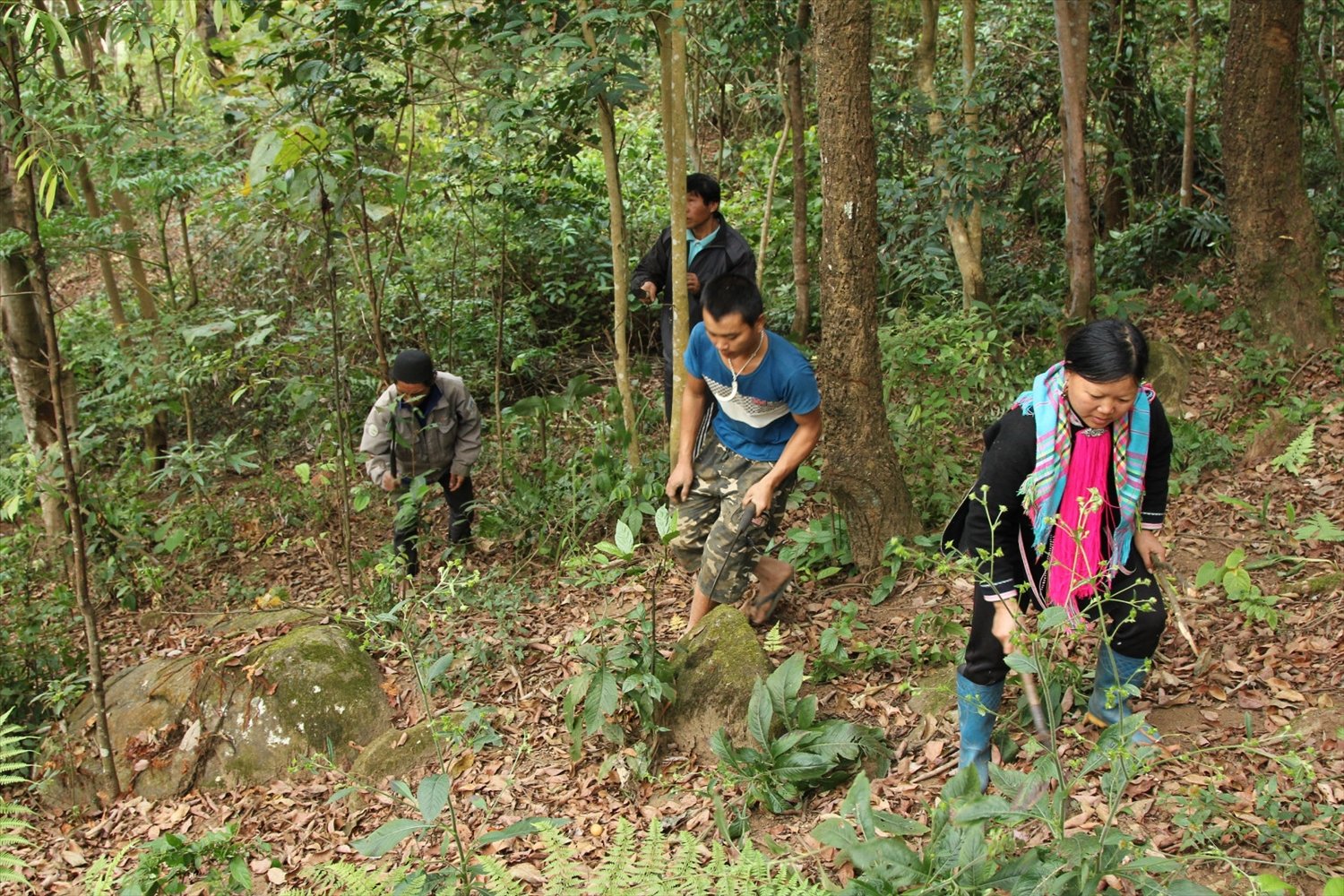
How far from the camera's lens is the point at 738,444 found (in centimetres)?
446

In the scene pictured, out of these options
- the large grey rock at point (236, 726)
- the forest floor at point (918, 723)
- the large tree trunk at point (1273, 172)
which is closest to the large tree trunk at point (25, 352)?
the forest floor at point (918, 723)

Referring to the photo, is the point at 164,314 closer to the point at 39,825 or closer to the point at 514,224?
the point at 514,224

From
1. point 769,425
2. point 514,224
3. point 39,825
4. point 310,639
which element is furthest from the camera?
point 514,224

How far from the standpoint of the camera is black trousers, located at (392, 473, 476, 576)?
597 cm

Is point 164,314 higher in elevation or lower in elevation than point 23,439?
higher

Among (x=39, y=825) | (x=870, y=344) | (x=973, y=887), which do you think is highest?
(x=870, y=344)

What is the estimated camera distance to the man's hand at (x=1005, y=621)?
9.64 ft

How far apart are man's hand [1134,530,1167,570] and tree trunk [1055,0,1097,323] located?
171 inches

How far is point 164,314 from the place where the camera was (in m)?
7.43

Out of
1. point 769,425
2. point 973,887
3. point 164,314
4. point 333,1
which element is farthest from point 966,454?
point 164,314

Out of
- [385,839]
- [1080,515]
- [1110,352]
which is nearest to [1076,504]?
[1080,515]

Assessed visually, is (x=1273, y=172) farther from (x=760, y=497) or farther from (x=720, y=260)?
(x=760, y=497)

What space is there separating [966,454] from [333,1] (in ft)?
14.6

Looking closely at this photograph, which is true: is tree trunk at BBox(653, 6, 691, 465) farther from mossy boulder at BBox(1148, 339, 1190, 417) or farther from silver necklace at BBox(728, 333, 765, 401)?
mossy boulder at BBox(1148, 339, 1190, 417)
